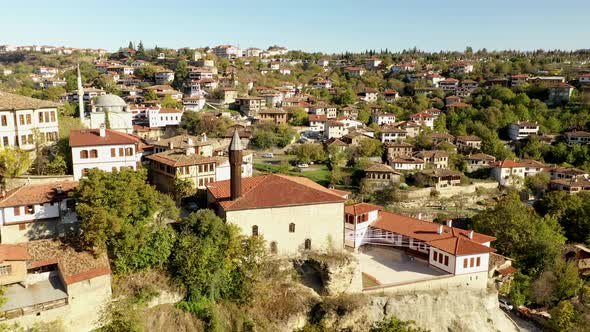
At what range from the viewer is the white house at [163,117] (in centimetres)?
6031

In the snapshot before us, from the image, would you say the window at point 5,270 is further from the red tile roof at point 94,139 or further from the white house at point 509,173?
the white house at point 509,173

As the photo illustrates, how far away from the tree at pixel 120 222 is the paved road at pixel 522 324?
20.1m

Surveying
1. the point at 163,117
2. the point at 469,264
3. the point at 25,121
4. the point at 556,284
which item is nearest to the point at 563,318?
the point at 556,284

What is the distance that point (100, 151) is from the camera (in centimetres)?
2692

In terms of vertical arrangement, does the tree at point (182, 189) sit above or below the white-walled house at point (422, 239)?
above

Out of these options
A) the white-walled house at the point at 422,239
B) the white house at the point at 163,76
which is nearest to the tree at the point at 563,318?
the white-walled house at the point at 422,239

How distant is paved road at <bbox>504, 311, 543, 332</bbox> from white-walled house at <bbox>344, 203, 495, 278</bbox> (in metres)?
3.67

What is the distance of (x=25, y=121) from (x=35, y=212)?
8433 mm

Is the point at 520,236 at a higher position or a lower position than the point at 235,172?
lower

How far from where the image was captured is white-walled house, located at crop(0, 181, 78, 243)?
69.5ft

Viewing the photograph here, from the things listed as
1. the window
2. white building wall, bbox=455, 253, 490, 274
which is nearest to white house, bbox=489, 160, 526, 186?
white building wall, bbox=455, 253, 490, 274

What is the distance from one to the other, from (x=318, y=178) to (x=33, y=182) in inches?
1186

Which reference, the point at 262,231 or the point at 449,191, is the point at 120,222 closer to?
the point at 262,231

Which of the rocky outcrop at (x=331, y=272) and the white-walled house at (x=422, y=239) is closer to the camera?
the rocky outcrop at (x=331, y=272)
